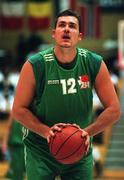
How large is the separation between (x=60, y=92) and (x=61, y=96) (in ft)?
0.09

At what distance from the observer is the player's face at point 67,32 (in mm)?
3537

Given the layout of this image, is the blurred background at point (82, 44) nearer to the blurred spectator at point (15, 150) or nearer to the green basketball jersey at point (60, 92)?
the blurred spectator at point (15, 150)

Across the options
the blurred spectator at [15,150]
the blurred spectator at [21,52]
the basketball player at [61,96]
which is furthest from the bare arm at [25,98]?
the blurred spectator at [21,52]

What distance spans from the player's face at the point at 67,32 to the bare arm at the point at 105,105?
0.27 m

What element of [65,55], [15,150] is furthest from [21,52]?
[65,55]

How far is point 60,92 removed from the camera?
3594mm

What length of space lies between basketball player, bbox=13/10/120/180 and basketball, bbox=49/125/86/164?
100mm

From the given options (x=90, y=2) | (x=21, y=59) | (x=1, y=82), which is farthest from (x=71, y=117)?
(x=21, y=59)

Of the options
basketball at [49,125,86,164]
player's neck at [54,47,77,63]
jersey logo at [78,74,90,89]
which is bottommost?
basketball at [49,125,86,164]

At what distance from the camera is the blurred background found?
11164 mm

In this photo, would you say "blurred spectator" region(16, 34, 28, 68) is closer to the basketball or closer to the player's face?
the player's face

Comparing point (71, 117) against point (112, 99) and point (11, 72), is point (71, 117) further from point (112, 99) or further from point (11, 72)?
point (11, 72)

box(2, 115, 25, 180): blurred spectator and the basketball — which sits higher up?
the basketball

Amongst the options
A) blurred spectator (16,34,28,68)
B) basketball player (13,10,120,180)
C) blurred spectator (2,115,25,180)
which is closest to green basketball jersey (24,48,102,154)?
basketball player (13,10,120,180)
